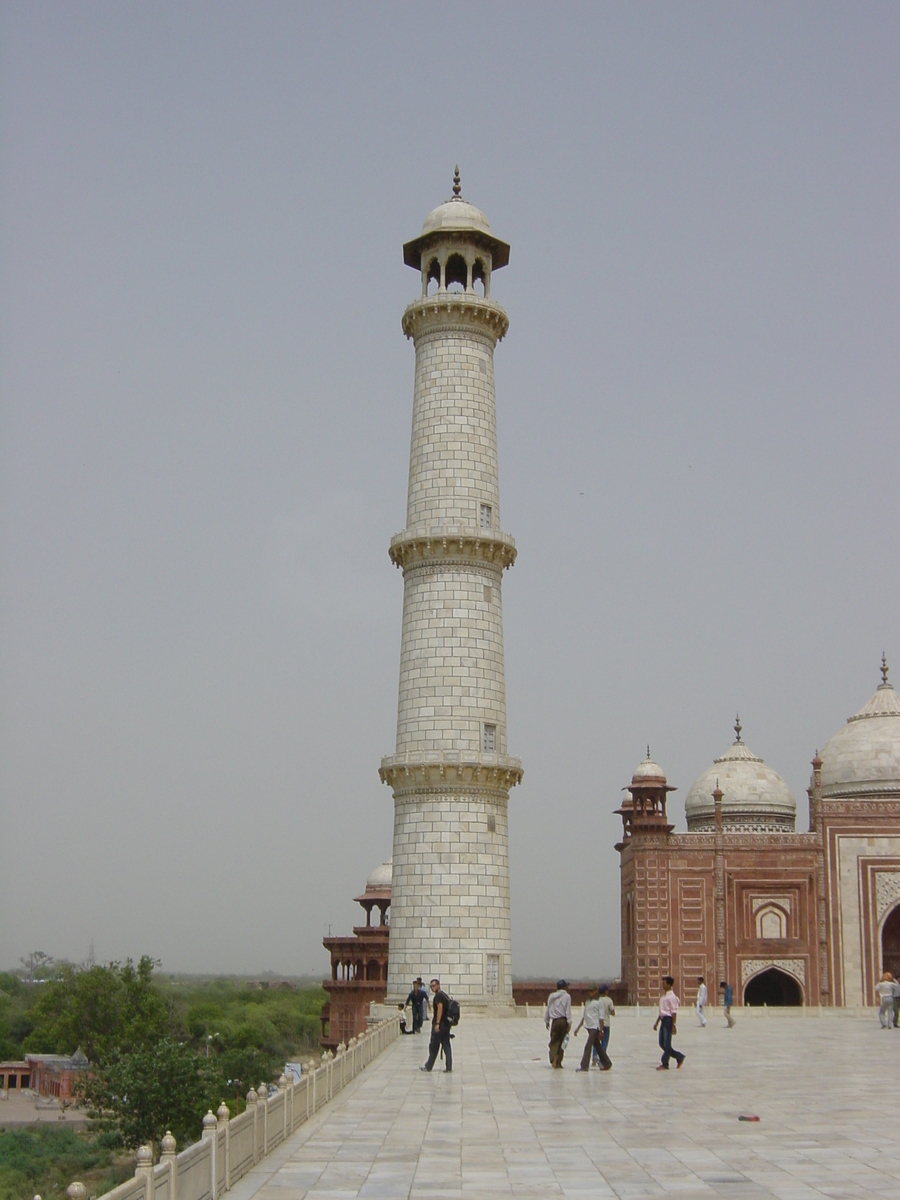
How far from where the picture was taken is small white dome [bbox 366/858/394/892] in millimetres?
47375

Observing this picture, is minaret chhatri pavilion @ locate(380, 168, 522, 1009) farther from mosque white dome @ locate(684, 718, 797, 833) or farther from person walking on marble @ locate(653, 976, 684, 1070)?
mosque white dome @ locate(684, 718, 797, 833)

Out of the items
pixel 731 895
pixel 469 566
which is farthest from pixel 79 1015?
pixel 469 566

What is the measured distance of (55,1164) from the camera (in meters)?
42.2

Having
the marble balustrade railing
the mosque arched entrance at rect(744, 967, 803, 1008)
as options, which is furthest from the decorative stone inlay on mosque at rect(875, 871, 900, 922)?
the marble balustrade railing

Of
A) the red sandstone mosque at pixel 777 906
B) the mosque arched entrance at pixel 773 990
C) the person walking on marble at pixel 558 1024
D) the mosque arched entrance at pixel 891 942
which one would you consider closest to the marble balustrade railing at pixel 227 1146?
the person walking on marble at pixel 558 1024

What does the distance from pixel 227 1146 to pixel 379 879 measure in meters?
38.6

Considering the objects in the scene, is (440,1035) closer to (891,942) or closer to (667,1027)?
(667,1027)

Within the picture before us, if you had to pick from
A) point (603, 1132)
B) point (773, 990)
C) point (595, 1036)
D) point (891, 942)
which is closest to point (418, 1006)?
point (595, 1036)

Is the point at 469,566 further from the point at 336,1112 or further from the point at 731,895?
the point at 336,1112

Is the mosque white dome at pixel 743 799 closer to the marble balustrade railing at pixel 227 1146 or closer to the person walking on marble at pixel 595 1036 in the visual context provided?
the person walking on marble at pixel 595 1036

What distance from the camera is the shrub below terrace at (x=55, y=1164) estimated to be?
38469 millimetres

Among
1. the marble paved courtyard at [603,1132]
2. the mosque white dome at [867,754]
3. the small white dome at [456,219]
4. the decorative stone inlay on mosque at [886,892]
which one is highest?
the small white dome at [456,219]

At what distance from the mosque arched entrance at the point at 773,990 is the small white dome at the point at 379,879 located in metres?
12.9

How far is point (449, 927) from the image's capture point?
94.7 feet
